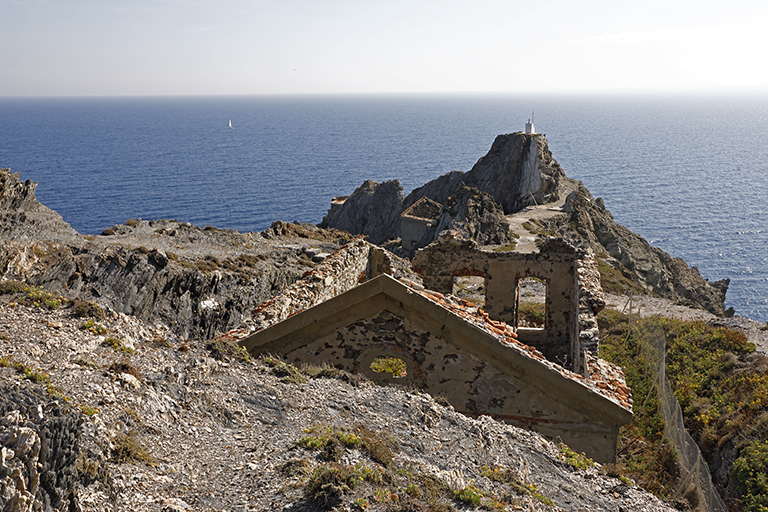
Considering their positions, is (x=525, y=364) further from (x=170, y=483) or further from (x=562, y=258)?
(x=562, y=258)

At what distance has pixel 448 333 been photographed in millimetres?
11383

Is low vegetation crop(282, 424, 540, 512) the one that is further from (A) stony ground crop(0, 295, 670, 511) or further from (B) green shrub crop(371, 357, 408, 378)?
(B) green shrub crop(371, 357, 408, 378)

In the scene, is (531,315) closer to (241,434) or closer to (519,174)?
(241,434)

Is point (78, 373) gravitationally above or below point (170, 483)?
above

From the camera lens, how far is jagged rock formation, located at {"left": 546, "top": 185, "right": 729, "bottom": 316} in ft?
181

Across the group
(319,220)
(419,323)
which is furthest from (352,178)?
(419,323)

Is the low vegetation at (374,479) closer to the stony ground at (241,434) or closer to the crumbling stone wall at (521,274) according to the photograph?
the stony ground at (241,434)

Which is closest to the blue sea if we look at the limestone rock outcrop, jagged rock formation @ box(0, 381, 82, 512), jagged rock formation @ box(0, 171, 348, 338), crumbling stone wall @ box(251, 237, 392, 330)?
the limestone rock outcrop

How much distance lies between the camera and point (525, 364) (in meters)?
11.0

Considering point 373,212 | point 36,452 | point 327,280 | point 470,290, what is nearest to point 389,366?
point 327,280

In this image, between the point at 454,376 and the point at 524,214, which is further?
the point at 524,214

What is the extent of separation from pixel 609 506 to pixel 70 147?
226044 mm

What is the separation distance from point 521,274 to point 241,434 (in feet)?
57.4

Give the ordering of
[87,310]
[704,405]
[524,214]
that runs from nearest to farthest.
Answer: [87,310]
[704,405]
[524,214]
